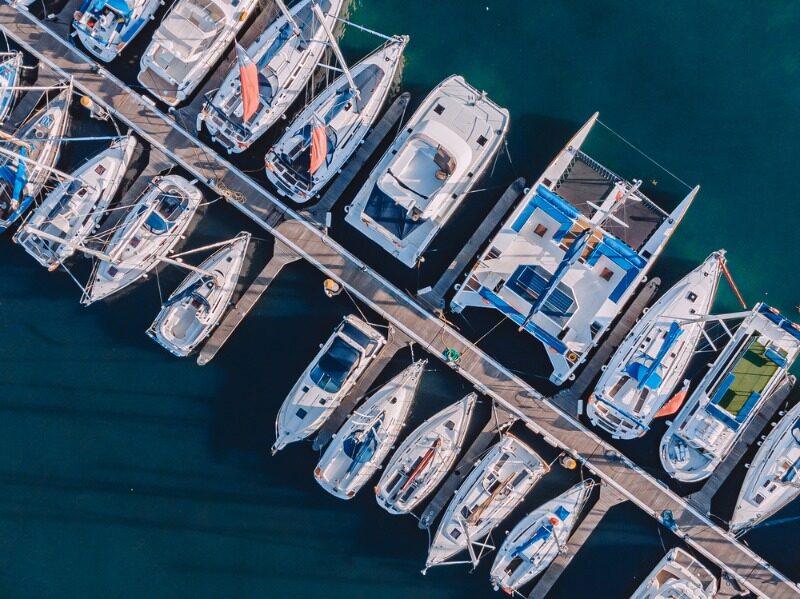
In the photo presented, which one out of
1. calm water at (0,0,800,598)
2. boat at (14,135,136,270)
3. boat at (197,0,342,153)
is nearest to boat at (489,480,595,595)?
calm water at (0,0,800,598)

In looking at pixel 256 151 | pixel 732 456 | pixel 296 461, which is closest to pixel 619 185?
pixel 732 456

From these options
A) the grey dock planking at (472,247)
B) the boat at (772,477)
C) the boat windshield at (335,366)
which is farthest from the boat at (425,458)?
the boat at (772,477)

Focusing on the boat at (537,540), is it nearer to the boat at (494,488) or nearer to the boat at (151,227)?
the boat at (494,488)

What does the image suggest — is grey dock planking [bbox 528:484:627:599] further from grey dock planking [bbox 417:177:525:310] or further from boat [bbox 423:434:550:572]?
grey dock planking [bbox 417:177:525:310]

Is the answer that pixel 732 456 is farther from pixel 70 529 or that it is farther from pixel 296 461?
pixel 70 529

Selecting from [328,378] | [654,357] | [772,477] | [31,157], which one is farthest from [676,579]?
[31,157]

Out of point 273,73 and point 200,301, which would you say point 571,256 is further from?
point 200,301
